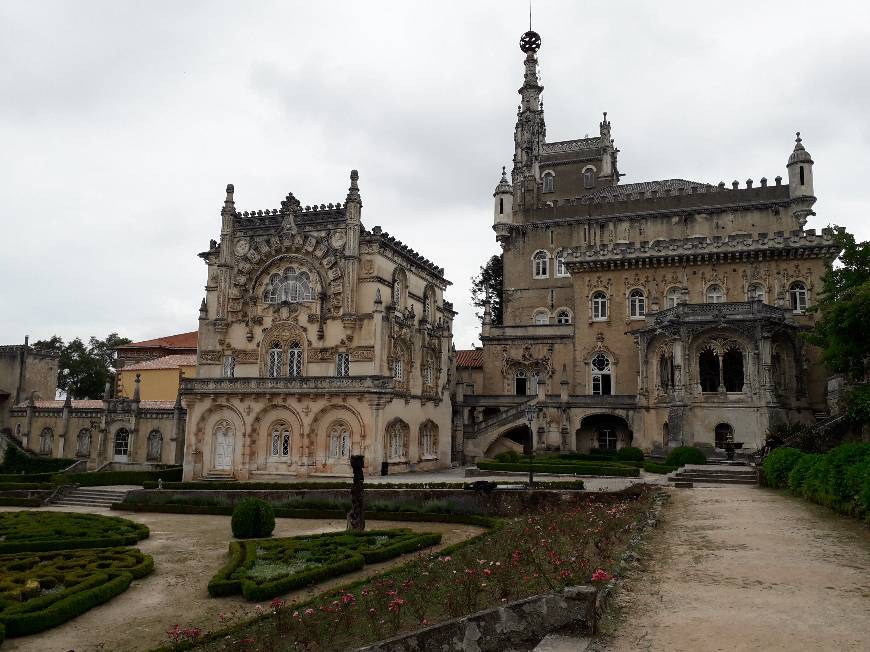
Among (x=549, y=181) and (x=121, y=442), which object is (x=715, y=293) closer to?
(x=549, y=181)

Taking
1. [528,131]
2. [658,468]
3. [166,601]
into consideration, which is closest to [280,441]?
[658,468]

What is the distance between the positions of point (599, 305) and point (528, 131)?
23800 mm

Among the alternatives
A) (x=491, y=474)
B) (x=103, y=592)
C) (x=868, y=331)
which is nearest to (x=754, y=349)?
(x=868, y=331)

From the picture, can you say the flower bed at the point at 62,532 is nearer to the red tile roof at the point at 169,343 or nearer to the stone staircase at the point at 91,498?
the stone staircase at the point at 91,498

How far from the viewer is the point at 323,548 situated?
19.3 meters

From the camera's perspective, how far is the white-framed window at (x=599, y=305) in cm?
5069

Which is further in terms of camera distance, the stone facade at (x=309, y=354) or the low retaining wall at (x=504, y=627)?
the stone facade at (x=309, y=354)

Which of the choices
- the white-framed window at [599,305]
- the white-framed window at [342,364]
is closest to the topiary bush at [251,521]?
the white-framed window at [342,364]

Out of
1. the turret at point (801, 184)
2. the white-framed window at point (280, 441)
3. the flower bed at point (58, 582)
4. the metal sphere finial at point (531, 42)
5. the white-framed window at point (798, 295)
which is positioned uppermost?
the metal sphere finial at point (531, 42)

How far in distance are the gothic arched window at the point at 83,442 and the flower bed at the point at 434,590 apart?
41.5 meters

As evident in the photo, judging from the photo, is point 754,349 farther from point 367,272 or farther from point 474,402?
point 367,272

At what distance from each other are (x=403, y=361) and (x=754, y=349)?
21.1 meters

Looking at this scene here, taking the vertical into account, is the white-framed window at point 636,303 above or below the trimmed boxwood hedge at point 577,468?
above

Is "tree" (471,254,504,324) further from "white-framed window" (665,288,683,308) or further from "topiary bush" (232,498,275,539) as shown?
"topiary bush" (232,498,275,539)
